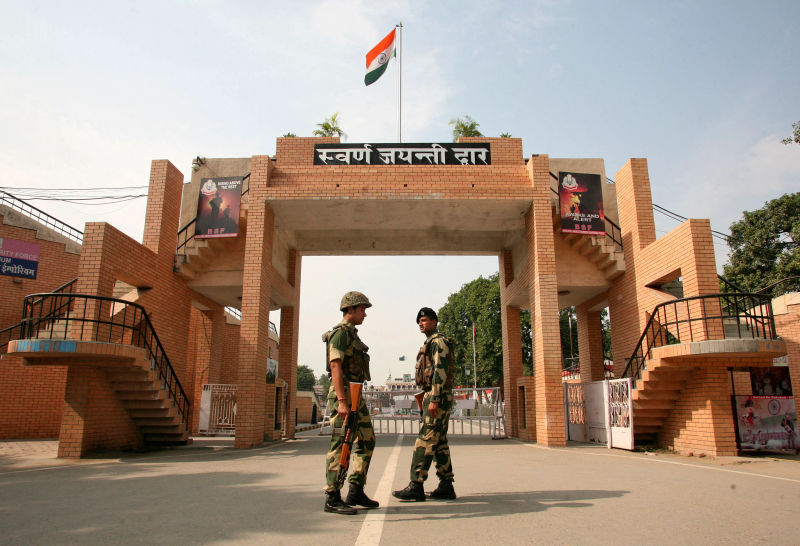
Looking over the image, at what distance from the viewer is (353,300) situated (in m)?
5.07

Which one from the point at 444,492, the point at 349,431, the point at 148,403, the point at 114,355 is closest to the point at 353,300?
the point at 349,431

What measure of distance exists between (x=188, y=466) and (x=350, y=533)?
5758mm

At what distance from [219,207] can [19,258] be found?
7.36m

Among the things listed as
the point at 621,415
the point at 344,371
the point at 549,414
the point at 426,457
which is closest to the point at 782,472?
the point at 621,415

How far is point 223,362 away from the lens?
21703mm

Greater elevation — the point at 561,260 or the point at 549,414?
the point at 561,260

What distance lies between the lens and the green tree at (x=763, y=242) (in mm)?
26141

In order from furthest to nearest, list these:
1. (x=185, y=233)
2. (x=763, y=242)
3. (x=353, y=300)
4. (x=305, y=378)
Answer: (x=305, y=378) < (x=763, y=242) < (x=185, y=233) < (x=353, y=300)

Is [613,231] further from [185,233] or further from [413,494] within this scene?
[185,233]

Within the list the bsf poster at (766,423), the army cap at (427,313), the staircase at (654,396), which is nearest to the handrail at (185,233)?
the army cap at (427,313)

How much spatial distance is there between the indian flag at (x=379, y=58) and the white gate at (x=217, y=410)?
36.5ft

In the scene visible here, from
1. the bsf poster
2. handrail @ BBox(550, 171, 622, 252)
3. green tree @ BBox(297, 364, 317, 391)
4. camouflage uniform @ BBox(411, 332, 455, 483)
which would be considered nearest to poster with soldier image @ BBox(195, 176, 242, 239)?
handrail @ BBox(550, 171, 622, 252)

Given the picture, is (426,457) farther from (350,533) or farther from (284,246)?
(284,246)

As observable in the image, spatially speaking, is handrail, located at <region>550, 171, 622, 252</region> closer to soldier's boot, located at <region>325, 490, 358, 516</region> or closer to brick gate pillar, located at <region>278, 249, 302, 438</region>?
Answer: brick gate pillar, located at <region>278, 249, 302, 438</region>
